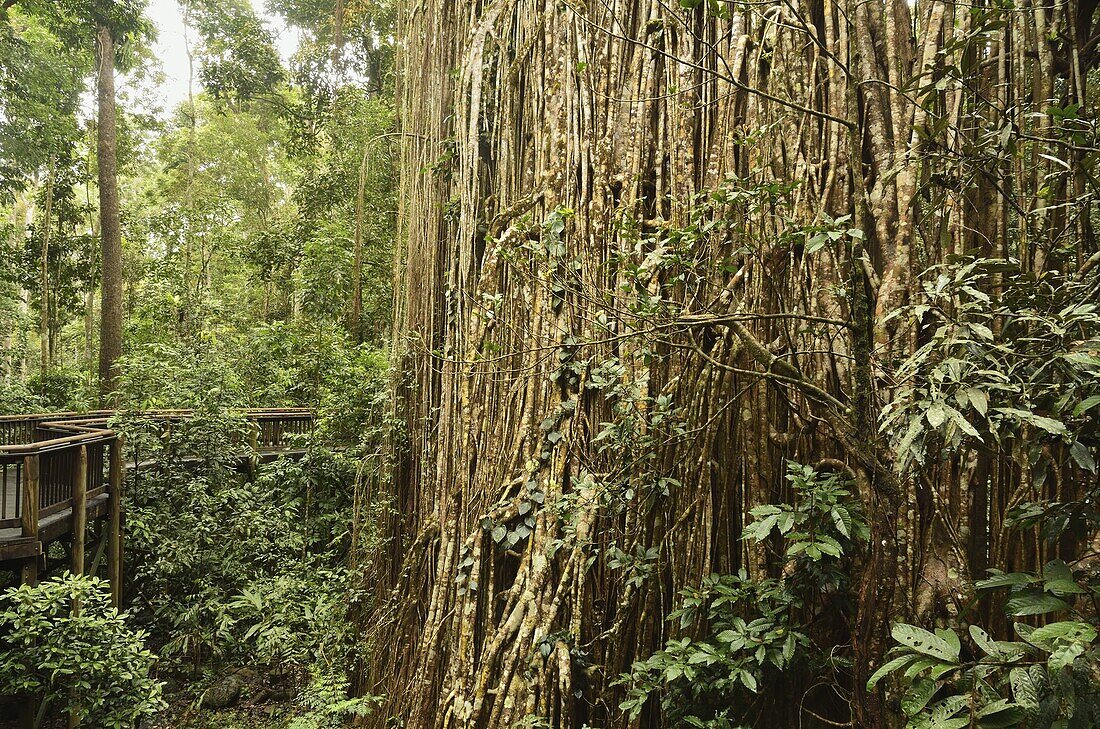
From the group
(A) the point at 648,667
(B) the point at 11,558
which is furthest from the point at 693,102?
(B) the point at 11,558

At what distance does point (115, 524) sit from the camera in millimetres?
6273

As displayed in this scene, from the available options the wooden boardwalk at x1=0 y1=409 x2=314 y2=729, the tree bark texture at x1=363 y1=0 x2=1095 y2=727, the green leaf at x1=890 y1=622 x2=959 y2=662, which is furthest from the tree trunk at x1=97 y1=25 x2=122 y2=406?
the green leaf at x1=890 y1=622 x2=959 y2=662

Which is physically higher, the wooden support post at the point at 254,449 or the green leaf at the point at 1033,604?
the green leaf at the point at 1033,604

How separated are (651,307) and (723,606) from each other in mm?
1142

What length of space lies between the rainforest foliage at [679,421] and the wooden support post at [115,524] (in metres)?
0.17

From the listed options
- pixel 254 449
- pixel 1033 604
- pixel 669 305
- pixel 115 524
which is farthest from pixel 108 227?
pixel 1033 604

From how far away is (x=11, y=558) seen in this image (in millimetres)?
4840

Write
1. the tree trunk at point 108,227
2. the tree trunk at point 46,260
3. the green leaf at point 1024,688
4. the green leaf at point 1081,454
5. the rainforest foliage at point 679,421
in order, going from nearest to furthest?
the green leaf at point 1024,688, the green leaf at point 1081,454, the rainforest foliage at point 679,421, the tree trunk at point 108,227, the tree trunk at point 46,260

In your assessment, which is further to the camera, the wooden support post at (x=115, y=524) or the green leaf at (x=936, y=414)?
the wooden support post at (x=115, y=524)

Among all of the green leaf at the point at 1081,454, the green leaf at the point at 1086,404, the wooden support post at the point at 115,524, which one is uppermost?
the green leaf at the point at 1086,404

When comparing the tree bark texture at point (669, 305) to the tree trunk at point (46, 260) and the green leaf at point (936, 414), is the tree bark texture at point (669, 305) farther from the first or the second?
the tree trunk at point (46, 260)

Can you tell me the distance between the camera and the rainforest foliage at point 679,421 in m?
1.44

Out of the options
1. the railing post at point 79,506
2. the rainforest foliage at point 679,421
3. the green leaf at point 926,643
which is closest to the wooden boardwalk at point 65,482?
the railing post at point 79,506

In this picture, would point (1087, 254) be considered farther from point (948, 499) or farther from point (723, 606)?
point (723, 606)
